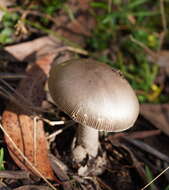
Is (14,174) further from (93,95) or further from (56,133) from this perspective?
(93,95)

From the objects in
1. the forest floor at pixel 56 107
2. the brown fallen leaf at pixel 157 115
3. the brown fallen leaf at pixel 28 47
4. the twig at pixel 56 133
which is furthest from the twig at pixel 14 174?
the brown fallen leaf at pixel 157 115

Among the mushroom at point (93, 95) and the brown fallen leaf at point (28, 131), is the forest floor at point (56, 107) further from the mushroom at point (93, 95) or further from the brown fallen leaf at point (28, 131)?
the mushroom at point (93, 95)

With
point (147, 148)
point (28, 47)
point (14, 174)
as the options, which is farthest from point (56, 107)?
point (147, 148)

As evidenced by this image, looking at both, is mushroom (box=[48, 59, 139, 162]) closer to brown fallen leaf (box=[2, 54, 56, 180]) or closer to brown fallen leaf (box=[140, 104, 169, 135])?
brown fallen leaf (box=[2, 54, 56, 180])

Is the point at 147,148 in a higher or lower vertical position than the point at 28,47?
lower

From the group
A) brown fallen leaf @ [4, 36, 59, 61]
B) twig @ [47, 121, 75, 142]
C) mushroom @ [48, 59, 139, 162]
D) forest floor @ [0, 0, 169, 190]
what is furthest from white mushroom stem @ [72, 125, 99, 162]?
brown fallen leaf @ [4, 36, 59, 61]

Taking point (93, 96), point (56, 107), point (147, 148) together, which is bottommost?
point (147, 148)
